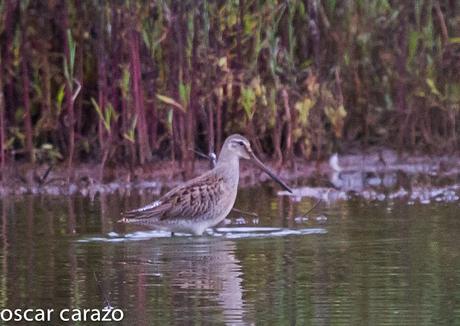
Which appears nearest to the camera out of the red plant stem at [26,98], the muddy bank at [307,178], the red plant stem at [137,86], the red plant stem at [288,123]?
the muddy bank at [307,178]

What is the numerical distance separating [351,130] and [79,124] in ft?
8.73

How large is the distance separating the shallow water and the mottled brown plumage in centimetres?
12

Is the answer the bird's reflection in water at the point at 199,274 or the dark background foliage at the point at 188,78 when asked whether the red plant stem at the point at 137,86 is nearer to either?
the dark background foliage at the point at 188,78

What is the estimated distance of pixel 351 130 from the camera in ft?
46.4

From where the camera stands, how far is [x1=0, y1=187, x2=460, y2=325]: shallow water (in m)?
6.77

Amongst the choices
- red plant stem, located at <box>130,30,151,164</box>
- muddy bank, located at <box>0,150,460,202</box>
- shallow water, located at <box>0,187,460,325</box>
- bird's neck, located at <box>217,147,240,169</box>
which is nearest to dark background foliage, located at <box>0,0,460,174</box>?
red plant stem, located at <box>130,30,151,164</box>

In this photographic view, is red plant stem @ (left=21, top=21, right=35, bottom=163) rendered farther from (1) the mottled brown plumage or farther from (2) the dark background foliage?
(1) the mottled brown plumage

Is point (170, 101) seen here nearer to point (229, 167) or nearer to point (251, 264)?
point (229, 167)

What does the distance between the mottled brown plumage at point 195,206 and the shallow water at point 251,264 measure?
0.12 metres

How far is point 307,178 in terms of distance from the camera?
42.0 feet

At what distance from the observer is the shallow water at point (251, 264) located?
6766 millimetres

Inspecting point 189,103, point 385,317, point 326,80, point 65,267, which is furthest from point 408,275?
point 326,80

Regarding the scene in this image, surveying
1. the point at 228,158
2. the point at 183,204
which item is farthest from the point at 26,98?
the point at 183,204

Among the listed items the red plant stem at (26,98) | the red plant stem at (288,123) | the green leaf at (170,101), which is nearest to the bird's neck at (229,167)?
the green leaf at (170,101)
